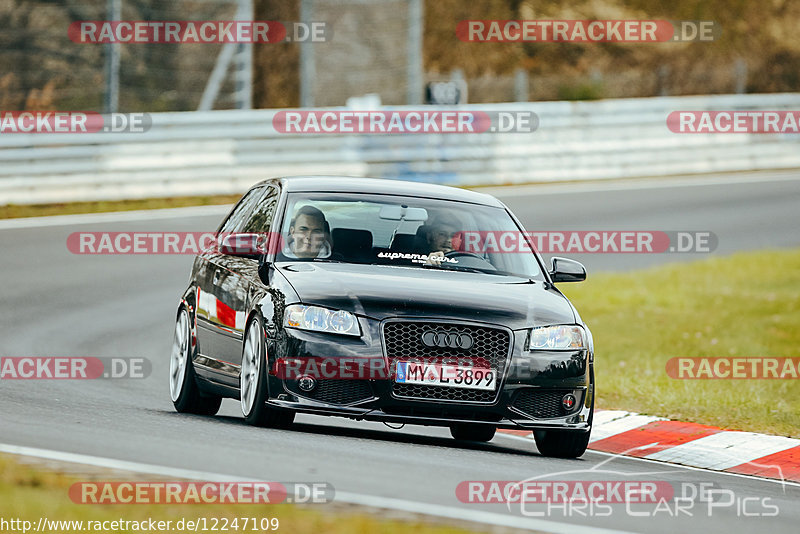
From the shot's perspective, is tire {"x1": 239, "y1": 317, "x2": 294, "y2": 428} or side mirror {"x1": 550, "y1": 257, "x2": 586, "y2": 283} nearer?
tire {"x1": 239, "y1": 317, "x2": 294, "y2": 428}

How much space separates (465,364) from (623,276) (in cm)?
1196

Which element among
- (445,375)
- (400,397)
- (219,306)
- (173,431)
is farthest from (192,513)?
(219,306)

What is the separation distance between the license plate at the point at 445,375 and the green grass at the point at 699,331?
10.2 ft

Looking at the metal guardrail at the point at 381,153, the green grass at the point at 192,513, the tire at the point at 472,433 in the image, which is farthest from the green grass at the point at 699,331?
the metal guardrail at the point at 381,153

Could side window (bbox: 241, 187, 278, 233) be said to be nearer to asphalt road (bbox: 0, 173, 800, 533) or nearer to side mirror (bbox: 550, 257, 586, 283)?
asphalt road (bbox: 0, 173, 800, 533)

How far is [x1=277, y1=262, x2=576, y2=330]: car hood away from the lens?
9.02 meters

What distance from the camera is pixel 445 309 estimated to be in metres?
9.05

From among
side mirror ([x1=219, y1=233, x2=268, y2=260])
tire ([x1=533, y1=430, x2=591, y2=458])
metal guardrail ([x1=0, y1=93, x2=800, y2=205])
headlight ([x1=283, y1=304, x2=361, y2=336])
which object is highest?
metal guardrail ([x1=0, y1=93, x2=800, y2=205])

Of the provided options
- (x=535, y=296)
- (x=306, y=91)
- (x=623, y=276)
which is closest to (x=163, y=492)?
(x=535, y=296)

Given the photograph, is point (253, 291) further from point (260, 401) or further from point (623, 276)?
point (623, 276)

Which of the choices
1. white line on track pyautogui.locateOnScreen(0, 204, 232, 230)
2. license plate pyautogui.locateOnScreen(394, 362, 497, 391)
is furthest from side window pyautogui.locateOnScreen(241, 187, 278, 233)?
white line on track pyautogui.locateOnScreen(0, 204, 232, 230)

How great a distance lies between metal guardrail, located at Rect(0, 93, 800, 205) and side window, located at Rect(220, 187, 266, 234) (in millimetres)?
12186

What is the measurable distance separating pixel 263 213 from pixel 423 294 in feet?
6.04

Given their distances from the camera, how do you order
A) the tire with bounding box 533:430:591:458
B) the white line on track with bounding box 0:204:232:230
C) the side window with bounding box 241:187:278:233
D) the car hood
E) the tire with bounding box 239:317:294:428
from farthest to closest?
1. the white line on track with bounding box 0:204:232:230
2. the side window with bounding box 241:187:278:233
3. the tire with bounding box 533:430:591:458
4. the tire with bounding box 239:317:294:428
5. the car hood
